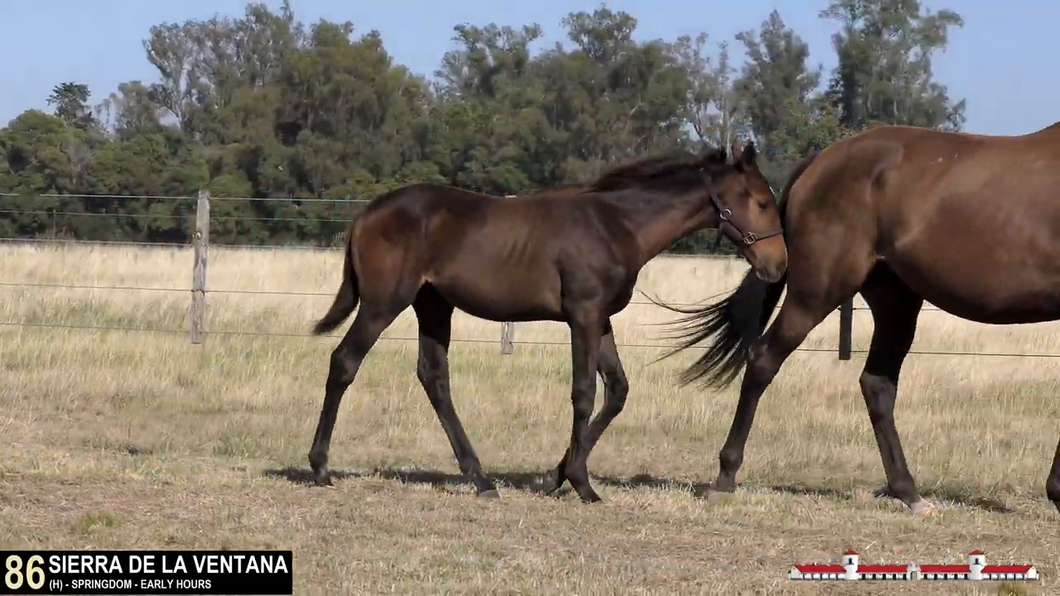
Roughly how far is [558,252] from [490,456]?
2442 mm

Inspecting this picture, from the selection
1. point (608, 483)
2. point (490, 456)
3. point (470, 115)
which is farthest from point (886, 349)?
point (470, 115)

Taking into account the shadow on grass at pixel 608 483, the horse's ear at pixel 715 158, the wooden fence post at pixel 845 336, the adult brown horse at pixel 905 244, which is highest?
the horse's ear at pixel 715 158

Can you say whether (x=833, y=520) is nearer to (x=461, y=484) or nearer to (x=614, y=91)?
(x=461, y=484)

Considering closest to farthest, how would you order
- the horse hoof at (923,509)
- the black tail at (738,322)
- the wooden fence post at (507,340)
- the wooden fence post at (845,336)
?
the horse hoof at (923,509)
the black tail at (738,322)
the wooden fence post at (845,336)
the wooden fence post at (507,340)

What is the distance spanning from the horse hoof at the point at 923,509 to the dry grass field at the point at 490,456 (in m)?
0.10

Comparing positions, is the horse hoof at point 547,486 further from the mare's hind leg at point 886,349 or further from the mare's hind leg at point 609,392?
the mare's hind leg at point 886,349

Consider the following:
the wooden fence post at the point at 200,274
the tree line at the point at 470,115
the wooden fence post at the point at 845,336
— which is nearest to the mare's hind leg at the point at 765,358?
the wooden fence post at the point at 845,336

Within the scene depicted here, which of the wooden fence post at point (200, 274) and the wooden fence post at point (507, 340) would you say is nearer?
the wooden fence post at point (507, 340)

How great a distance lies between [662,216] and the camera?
722 centimetres

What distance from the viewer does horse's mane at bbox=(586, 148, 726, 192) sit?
733 centimetres

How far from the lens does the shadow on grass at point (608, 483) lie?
7.44m

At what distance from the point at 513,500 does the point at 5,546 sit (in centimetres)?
269

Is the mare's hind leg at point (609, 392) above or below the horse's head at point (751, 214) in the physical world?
below

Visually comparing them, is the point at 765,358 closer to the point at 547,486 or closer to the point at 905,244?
the point at 905,244
